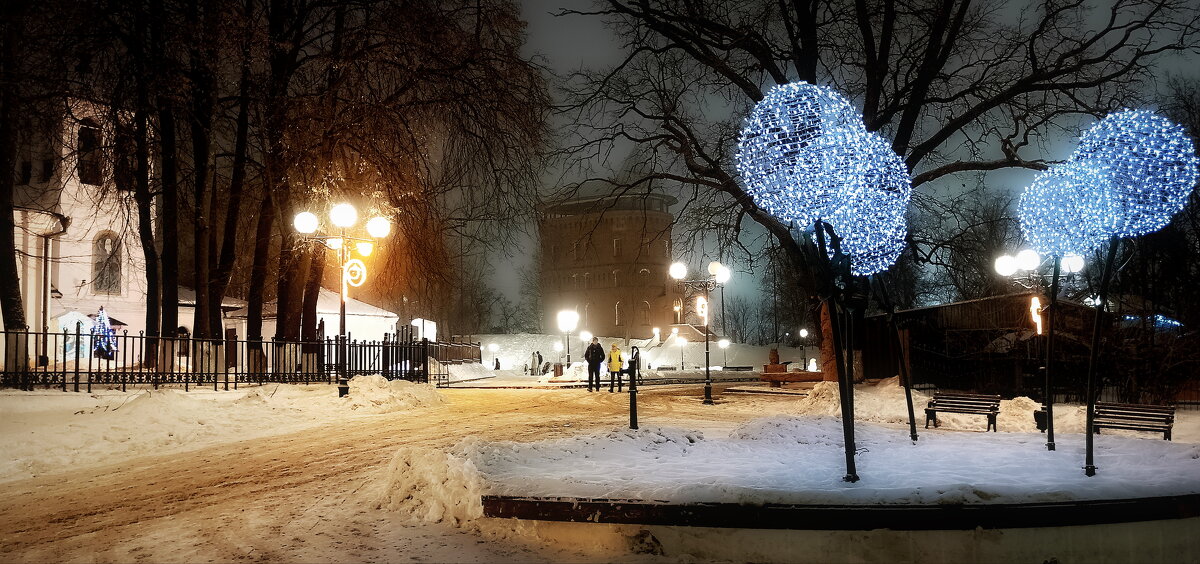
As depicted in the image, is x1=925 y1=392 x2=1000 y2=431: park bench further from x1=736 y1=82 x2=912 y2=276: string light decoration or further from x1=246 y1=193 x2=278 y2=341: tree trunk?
x1=246 y1=193 x2=278 y2=341: tree trunk

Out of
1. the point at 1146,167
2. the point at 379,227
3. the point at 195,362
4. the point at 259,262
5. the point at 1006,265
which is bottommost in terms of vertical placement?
the point at 195,362

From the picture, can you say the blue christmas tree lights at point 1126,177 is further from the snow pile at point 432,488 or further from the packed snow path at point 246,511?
the snow pile at point 432,488

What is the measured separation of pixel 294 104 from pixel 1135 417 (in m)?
18.1

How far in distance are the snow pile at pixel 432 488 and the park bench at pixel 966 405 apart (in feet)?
31.8

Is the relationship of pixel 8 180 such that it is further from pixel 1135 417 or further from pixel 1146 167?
pixel 1135 417

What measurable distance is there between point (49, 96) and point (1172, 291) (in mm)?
27249

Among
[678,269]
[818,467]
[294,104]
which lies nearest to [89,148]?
[294,104]

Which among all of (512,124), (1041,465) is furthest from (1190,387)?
(512,124)

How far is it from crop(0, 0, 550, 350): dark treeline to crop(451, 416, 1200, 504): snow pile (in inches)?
365

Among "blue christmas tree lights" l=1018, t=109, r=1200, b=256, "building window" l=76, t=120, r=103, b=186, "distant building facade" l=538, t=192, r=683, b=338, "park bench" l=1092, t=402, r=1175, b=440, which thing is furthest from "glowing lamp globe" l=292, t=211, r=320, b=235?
"distant building facade" l=538, t=192, r=683, b=338

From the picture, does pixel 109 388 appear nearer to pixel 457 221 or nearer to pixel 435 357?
pixel 457 221

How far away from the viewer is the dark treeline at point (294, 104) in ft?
55.9

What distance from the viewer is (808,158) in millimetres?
8141

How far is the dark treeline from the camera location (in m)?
17.0
